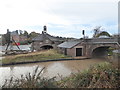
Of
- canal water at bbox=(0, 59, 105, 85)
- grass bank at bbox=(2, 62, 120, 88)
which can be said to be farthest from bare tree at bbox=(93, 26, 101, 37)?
grass bank at bbox=(2, 62, 120, 88)

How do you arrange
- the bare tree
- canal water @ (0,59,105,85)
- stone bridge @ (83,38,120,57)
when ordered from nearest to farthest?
1. canal water @ (0,59,105,85)
2. stone bridge @ (83,38,120,57)
3. the bare tree

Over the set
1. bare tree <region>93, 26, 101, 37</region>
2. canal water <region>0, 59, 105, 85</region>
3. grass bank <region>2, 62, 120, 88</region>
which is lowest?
canal water <region>0, 59, 105, 85</region>

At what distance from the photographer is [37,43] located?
27.9 m

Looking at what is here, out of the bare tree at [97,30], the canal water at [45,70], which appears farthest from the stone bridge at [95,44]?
the bare tree at [97,30]

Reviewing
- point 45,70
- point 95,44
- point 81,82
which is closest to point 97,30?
point 95,44

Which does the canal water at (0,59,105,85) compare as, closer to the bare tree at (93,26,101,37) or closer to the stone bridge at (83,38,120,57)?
the stone bridge at (83,38,120,57)

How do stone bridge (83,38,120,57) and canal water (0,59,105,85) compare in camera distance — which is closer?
canal water (0,59,105,85)

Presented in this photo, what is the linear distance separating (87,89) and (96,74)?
0.91m

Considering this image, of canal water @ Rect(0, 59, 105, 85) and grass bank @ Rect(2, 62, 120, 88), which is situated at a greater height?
grass bank @ Rect(2, 62, 120, 88)

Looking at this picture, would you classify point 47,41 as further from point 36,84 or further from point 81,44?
point 36,84

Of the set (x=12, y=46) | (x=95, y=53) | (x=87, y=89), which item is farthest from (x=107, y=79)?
(x=12, y=46)

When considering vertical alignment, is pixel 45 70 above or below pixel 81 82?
below

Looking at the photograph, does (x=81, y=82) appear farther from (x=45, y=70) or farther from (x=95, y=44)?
(x=95, y=44)

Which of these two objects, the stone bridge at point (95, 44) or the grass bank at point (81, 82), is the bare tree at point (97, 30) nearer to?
the stone bridge at point (95, 44)
